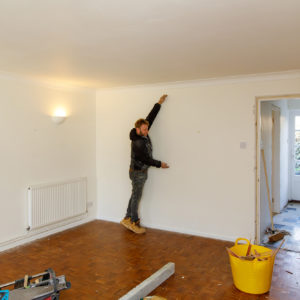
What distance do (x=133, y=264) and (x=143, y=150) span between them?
5.27 ft

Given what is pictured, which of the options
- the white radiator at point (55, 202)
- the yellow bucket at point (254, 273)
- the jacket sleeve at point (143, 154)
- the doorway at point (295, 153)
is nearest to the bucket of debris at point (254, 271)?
the yellow bucket at point (254, 273)

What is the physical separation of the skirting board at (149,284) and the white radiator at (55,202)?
210 centimetres

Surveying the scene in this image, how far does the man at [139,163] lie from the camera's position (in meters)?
4.43

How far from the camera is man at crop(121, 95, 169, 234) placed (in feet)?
14.5

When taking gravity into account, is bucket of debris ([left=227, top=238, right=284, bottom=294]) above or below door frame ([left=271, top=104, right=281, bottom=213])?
below

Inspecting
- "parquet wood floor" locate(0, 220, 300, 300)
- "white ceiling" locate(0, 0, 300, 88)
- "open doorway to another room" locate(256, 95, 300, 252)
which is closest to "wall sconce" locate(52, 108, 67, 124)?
"white ceiling" locate(0, 0, 300, 88)

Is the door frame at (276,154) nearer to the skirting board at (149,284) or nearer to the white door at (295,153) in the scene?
the white door at (295,153)

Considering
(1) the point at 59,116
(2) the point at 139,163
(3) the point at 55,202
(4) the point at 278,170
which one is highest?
(1) the point at 59,116

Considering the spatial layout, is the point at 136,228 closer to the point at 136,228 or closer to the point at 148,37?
the point at 136,228

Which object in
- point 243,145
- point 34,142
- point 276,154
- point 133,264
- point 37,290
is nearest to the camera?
point 37,290

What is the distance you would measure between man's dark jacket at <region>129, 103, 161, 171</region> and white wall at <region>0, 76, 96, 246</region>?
105 centimetres

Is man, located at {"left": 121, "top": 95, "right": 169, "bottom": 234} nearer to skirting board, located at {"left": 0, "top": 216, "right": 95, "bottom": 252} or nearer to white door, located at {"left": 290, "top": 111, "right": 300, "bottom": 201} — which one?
skirting board, located at {"left": 0, "top": 216, "right": 95, "bottom": 252}

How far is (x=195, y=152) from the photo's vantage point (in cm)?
450

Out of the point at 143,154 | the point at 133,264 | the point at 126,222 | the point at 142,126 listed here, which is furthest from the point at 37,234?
the point at 142,126
